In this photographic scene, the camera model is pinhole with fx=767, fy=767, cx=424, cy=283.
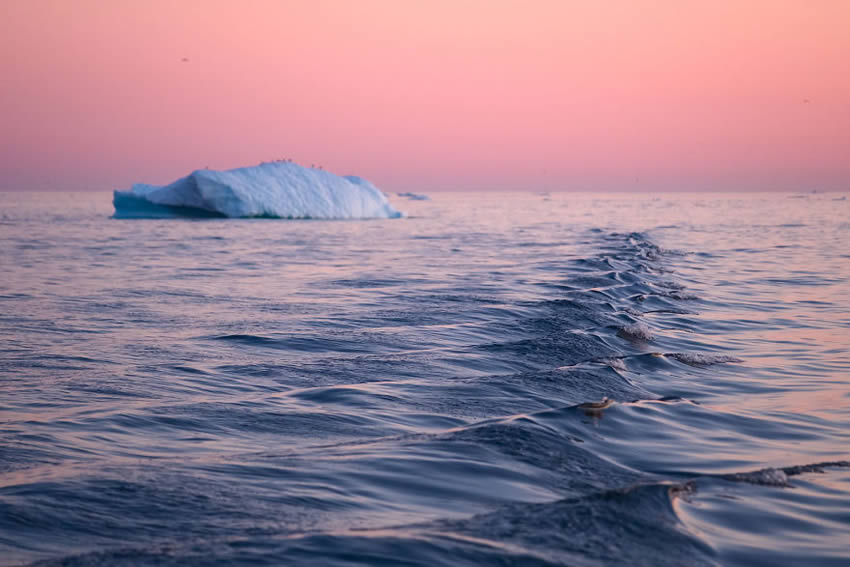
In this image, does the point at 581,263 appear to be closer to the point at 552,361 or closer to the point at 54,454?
the point at 552,361

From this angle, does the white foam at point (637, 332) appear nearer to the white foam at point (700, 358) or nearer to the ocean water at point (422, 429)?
the ocean water at point (422, 429)

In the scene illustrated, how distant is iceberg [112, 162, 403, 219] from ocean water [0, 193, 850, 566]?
23.9 meters

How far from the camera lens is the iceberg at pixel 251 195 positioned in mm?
34500

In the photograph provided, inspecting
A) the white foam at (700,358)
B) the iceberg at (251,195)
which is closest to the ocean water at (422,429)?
the white foam at (700,358)

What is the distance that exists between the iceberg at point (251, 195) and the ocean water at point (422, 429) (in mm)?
23887

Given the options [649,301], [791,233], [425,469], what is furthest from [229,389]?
[791,233]

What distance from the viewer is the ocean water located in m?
2.81

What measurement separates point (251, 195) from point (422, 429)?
32361 millimetres

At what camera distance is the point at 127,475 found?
3451 mm

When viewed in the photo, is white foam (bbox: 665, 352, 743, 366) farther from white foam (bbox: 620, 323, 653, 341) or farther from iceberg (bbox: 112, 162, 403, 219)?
iceberg (bbox: 112, 162, 403, 219)

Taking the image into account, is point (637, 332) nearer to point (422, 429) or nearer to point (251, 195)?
point (422, 429)

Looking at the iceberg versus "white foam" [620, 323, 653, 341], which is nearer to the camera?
"white foam" [620, 323, 653, 341]

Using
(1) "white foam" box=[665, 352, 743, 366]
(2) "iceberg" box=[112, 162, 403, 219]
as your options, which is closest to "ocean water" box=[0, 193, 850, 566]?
(1) "white foam" box=[665, 352, 743, 366]

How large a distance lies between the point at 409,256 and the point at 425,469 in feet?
52.8
